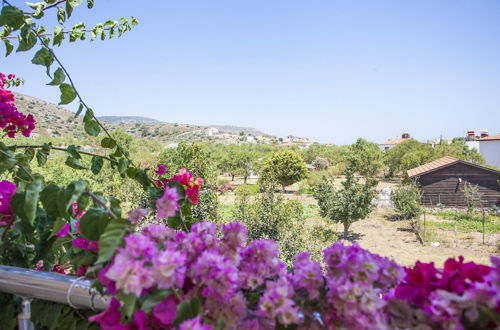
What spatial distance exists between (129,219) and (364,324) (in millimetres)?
337

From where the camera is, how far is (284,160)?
97.0ft

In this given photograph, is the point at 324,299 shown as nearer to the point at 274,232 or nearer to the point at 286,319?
the point at 286,319

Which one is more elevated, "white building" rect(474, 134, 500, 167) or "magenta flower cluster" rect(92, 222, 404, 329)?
"white building" rect(474, 134, 500, 167)

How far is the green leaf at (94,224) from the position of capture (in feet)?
1.90

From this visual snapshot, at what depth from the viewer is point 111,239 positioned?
0.50m

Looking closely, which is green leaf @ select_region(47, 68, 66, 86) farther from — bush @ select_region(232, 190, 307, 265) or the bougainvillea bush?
bush @ select_region(232, 190, 307, 265)

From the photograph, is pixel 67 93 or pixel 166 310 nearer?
pixel 166 310

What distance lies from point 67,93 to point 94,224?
2.14 ft

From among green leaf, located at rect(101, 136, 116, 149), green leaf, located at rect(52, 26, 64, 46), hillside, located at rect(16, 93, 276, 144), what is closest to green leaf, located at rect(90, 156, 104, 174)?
green leaf, located at rect(101, 136, 116, 149)

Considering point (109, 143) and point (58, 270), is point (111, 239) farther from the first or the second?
point (109, 143)

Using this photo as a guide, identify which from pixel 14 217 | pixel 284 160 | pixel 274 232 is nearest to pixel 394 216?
pixel 284 160

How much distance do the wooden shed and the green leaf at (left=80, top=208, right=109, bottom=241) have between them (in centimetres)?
2264

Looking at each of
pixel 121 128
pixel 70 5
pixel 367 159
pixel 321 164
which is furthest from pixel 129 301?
pixel 121 128

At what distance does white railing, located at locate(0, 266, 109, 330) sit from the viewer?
596 millimetres
